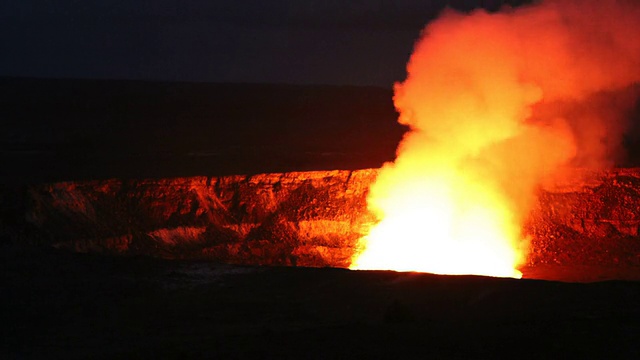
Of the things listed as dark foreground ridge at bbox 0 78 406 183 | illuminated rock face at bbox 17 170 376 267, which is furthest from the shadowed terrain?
dark foreground ridge at bbox 0 78 406 183

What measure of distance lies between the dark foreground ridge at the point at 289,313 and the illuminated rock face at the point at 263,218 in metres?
3.41

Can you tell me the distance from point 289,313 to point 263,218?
26.9 feet

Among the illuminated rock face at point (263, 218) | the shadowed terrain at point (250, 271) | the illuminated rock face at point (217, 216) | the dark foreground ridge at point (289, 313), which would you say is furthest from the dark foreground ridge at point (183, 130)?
the dark foreground ridge at point (289, 313)

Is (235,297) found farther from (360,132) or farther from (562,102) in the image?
(360,132)

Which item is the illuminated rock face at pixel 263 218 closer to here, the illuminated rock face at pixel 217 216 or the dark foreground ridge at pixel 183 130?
the illuminated rock face at pixel 217 216

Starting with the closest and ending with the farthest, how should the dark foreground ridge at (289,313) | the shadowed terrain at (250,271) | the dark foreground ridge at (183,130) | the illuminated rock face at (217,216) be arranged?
1. the dark foreground ridge at (289,313)
2. the shadowed terrain at (250,271)
3. the illuminated rock face at (217,216)
4. the dark foreground ridge at (183,130)

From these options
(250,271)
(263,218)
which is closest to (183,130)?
(263,218)

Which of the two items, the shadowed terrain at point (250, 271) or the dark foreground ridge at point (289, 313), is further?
the shadowed terrain at point (250, 271)

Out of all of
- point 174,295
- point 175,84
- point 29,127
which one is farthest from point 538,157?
point 175,84

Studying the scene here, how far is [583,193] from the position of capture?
67.6 feet

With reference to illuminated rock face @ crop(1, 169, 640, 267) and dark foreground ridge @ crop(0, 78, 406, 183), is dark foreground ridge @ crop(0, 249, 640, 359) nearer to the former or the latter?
illuminated rock face @ crop(1, 169, 640, 267)

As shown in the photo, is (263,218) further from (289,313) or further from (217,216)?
(289,313)

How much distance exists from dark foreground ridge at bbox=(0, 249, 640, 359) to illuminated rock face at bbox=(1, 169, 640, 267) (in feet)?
11.2

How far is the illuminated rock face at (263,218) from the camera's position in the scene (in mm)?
17656
